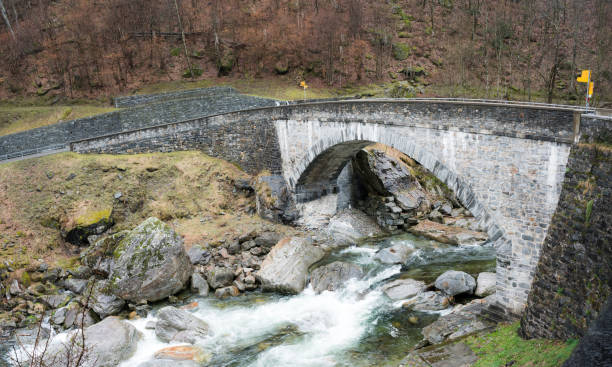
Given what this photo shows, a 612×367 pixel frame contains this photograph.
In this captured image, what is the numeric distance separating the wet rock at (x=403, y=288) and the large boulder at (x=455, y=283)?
75cm

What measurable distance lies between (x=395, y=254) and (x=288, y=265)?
4.88m

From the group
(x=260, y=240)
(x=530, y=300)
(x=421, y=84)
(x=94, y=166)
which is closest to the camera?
(x=530, y=300)

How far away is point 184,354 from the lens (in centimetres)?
1221

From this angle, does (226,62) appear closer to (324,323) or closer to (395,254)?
(395,254)

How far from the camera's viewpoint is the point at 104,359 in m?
11.9

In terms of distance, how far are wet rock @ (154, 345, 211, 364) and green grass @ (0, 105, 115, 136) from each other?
2196cm

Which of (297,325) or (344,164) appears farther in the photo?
(344,164)

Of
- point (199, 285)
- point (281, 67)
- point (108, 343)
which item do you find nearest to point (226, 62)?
point (281, 67)

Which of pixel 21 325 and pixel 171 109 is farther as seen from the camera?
pixel 171 109

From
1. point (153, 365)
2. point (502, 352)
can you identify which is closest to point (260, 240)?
point (153, 365)

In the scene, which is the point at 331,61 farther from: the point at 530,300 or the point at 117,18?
the point at 530,300

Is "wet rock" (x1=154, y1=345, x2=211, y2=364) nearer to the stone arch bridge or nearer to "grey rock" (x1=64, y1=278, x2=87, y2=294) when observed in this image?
"grey rock" (x1=64, y1=278, x2=87, y2=294)

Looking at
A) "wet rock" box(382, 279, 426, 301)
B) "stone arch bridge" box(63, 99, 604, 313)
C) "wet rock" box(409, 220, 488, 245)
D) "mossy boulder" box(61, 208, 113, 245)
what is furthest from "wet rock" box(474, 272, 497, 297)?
"mossy boulder" box(61, 208, 113, 245)

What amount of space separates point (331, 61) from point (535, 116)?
98.8 ft
